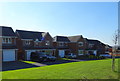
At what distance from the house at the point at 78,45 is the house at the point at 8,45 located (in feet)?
72.1

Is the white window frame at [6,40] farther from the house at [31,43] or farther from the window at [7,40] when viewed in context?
the house at [31,43]

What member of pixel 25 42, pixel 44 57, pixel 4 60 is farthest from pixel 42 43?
pixel 4 60

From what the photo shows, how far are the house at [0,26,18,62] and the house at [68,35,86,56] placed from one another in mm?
21967

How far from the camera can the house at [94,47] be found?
51906mm

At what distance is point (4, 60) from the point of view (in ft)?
92.7

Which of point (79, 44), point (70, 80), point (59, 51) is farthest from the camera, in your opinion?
point (79, 44)

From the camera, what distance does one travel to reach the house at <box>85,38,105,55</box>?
51906 mm

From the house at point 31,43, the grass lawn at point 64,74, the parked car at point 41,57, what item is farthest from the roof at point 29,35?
the grass lawn at point 64,74

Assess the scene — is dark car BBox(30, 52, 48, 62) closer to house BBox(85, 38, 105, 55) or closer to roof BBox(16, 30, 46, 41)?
roof BBox(16, 30, 46, 41)

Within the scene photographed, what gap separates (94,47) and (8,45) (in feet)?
119

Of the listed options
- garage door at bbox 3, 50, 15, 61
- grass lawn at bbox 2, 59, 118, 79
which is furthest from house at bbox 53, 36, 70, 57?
grass lawn at bbox 2, 59, 118, 79

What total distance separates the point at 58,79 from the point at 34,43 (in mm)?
27745

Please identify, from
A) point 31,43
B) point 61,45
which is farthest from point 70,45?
point 31,43

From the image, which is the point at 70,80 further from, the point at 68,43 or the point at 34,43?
the point at 68,43
